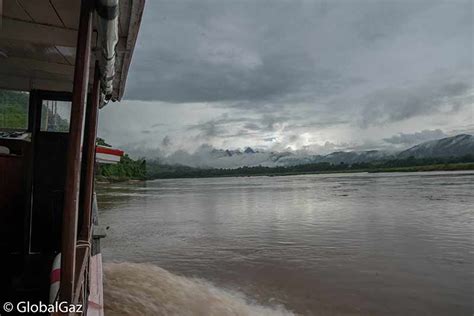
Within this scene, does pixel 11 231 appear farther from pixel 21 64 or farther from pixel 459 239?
pixel 459 239

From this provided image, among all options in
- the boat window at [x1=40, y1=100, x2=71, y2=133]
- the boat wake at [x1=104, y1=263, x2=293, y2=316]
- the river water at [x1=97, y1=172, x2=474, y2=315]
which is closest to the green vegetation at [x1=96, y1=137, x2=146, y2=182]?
the river water at [x1=97, y1=172, x2=474, y2=315]

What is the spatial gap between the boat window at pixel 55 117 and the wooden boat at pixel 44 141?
1 centimetres

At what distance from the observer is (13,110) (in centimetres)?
493

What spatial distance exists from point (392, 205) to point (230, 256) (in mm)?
15512

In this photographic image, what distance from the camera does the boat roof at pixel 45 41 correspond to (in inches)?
124

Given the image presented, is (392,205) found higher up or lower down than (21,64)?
lower down

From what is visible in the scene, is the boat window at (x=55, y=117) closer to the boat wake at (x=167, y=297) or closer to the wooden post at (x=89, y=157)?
the wooden post at (x=89, y=157)

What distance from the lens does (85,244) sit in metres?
3.35

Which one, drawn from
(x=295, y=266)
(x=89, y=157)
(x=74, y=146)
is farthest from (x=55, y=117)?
(x=295, y=266)

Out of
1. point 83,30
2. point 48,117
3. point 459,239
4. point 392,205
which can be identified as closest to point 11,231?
point 48,117

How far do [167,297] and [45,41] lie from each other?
5108 millimetres

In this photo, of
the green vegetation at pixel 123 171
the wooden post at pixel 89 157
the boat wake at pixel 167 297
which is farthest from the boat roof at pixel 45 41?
the green vegetation at pixel 123 171

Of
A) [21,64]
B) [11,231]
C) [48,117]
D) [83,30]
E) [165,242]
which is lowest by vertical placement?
[165,242]

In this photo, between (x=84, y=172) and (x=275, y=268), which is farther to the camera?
(x=275, y=268)
